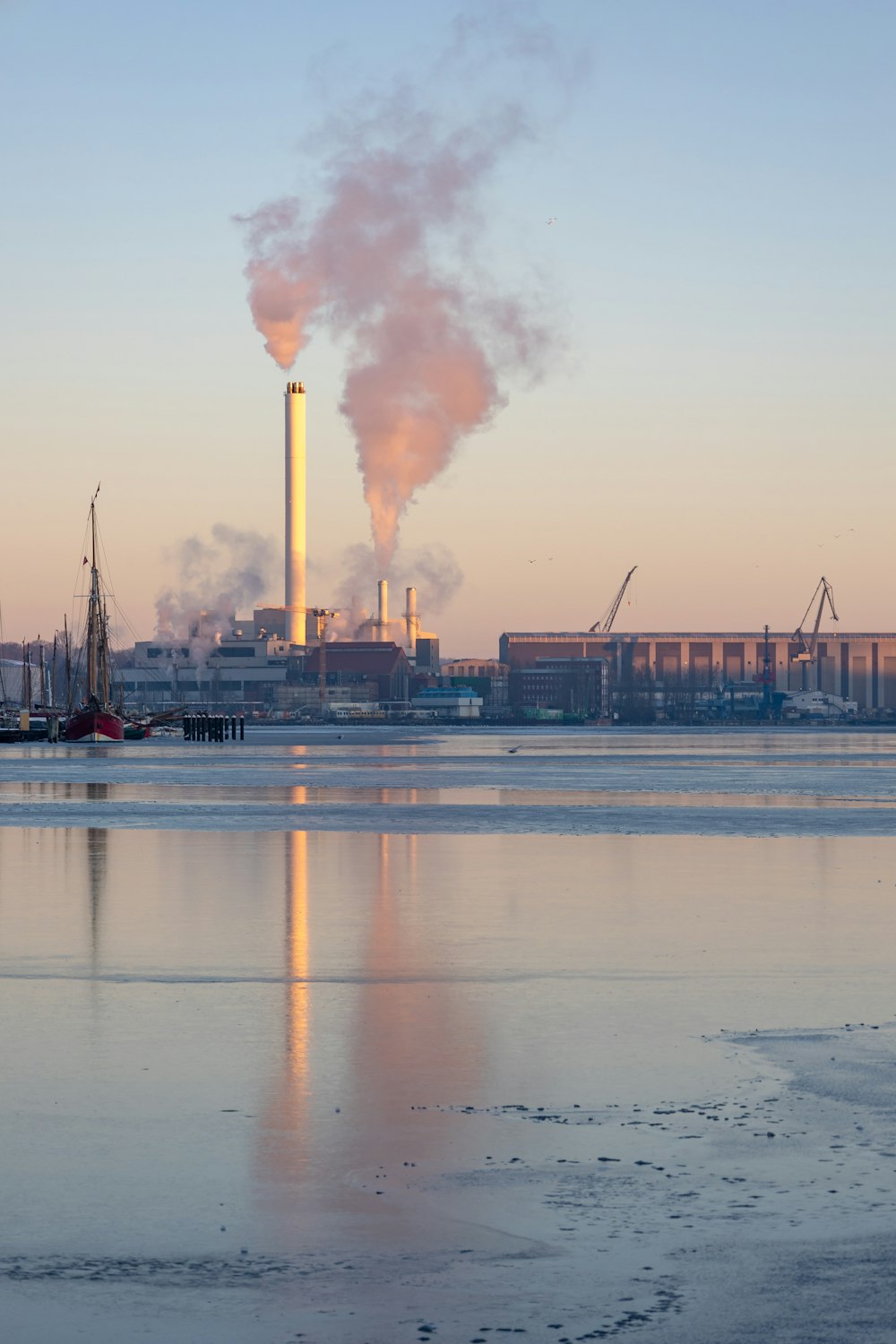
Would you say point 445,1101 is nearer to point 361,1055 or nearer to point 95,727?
point 361,1055

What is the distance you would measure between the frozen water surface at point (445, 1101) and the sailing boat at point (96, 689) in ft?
316

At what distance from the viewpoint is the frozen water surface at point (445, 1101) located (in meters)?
8.06

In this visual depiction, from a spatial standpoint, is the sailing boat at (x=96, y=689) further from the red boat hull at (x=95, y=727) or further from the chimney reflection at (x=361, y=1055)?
the chimney reflection at (x=361, y=1055)

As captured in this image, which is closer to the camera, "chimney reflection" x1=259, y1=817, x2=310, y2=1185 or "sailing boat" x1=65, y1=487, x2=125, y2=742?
"chimney reflection" x1=259, y1=817, x2=310, y2=1185

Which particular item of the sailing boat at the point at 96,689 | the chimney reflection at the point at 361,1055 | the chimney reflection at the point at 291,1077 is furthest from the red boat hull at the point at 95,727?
the chimney reflection at the point at 291,1077

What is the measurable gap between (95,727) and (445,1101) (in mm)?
115090

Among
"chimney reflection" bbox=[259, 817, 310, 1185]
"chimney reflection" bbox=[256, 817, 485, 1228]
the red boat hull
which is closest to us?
"chimney reflection" bbox=[256, 817, 485, 1228]

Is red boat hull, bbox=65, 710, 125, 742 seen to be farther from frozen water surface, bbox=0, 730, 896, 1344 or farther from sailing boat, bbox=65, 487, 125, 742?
frozen water surface, bbox=0, 730, 896, 1344

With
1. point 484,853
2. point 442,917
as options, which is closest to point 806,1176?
point 442,917

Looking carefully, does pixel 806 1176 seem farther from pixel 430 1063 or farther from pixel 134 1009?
pixel 134 1009

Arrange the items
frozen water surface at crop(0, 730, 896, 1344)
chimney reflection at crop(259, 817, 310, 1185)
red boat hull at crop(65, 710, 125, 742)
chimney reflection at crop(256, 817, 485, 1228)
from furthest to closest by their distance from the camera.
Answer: red boat hull at crop(65, 710, 125, 742), chimney reflection at crop(259, 817, 310, 1185), chimney reflection at crop(256, 817, 485, 1228), frozen water surface at crop(0, 730, 896, 1344)

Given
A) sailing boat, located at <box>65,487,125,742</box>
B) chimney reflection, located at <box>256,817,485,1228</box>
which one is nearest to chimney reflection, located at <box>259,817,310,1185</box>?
chimney reflection, located at <box>256,817,485,1228</box>

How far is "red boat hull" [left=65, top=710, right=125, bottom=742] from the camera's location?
124312 mm

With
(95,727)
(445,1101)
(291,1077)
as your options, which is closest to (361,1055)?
(291,1077)
